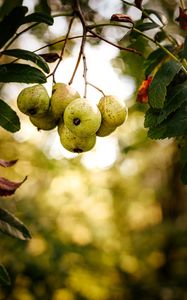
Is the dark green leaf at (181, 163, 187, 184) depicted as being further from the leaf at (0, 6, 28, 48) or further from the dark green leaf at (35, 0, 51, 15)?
the dark green leaf at (35, 0, 51, 15)

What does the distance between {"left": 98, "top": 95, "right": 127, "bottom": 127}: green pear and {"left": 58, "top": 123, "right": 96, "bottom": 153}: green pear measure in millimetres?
67

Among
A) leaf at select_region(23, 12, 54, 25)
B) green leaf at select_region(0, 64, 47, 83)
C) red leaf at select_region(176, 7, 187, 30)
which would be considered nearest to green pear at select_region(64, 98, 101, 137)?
green leaf at select_region(0, 64, 47, 83)

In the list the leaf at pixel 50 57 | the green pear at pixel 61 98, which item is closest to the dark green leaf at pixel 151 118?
the green pear at pixel 61 98

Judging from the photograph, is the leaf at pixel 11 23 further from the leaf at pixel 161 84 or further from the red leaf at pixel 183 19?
the red leaf at pixel 183 19

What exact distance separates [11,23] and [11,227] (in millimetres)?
611

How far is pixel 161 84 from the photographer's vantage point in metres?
1.20

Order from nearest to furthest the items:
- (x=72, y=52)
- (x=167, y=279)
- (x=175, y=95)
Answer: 1. (x=175, y=95)
2. (x=72, y=52)
3. (x=167, y=279)

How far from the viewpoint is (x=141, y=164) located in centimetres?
793

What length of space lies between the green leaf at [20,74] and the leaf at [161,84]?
0.99 ft

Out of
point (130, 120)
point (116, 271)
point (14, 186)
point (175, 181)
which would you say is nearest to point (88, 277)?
point (116, 271)

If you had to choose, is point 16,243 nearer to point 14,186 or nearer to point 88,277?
point 88,277

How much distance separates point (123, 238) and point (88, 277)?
264 cm

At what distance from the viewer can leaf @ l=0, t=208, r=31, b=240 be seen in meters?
1.31

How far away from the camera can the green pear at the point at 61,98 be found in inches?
48.3
